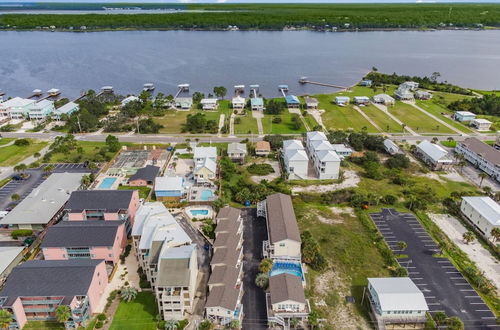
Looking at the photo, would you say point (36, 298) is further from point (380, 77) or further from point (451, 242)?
point (380, 77)

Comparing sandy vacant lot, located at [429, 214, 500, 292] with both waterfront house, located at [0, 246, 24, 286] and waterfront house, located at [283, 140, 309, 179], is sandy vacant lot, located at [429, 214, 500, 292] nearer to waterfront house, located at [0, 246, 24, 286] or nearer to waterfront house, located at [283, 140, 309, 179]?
waterfront house, located at [283, 140, 309, 179]

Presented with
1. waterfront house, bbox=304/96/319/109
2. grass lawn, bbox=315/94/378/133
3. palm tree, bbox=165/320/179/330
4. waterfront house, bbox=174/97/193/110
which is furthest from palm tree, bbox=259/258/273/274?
waterfront house, bbox=174/97/193/110

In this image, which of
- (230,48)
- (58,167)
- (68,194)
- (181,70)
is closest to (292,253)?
(68,194)

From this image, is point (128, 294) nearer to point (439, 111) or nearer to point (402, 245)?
point (402, 245)

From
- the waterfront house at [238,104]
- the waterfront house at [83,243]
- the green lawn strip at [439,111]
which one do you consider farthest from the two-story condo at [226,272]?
the green lawn strip at [439,111]

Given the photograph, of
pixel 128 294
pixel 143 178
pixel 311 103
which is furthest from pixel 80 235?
pixel 311 103
